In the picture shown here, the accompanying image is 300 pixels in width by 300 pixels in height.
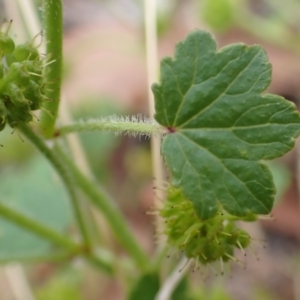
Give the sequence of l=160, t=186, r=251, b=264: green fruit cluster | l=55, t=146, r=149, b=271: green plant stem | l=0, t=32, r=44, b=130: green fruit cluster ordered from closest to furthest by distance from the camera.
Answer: l=0, t=32, r=44, b=130: green fruit cluster, l=160, t=186, r=251, b=264: green fruit cluster, l=55, t=146, r=149, b=271: green plant stem

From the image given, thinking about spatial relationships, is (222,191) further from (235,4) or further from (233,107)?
(235,4)

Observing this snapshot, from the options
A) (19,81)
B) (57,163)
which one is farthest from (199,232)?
(19,81)

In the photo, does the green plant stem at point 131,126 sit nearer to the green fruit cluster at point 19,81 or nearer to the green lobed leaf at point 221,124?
the green lobed leaf at point 221,124

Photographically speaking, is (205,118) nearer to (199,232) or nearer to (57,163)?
(199,232)

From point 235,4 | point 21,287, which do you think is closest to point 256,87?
point 21,287

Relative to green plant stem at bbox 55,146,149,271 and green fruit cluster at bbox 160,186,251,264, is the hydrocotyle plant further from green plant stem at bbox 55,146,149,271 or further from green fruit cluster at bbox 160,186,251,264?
green plant stem at bbox 55,146,149,271

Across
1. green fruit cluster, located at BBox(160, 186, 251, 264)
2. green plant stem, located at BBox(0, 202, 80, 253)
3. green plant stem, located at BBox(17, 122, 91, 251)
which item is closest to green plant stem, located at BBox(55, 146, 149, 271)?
green plant stem, located at BBox(17, 122, 91, 251)

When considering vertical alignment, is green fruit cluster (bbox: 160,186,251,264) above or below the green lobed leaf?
below
